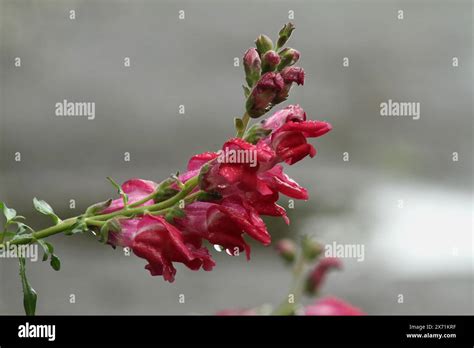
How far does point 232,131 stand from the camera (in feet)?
13.2

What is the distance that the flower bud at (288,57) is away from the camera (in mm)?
951

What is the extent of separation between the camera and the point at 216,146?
3.86m

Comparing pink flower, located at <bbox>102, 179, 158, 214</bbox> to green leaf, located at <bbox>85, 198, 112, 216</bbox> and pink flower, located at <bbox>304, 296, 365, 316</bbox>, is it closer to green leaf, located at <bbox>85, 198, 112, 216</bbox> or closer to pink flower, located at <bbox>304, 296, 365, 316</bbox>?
green leaf, located at <bbox>85, 198, 112, 216</bbox>

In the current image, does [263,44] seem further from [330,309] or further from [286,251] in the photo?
[286,251]

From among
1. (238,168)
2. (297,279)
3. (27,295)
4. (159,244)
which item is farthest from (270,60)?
(297,279)

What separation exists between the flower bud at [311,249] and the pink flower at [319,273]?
0.08 m

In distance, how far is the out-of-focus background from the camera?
11.1 feet

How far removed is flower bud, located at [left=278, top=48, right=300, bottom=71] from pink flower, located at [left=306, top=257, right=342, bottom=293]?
745mm

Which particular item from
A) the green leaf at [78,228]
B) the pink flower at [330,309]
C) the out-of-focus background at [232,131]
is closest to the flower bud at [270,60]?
the green leaf at [78,228]

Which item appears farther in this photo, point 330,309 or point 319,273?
point 319,273

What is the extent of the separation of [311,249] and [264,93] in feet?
2.19

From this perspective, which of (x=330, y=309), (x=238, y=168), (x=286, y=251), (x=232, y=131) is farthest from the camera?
(x=232, y=131)

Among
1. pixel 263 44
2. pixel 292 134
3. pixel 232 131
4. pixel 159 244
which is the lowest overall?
pixel 159 244

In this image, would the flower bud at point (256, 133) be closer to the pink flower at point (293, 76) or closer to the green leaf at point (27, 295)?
the pink flower at point (293, 76)
